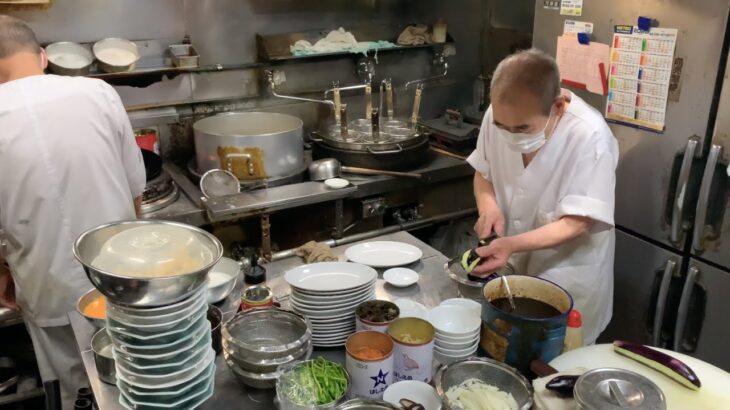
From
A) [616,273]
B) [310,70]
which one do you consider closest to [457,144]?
[310,70]

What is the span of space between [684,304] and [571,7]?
1.31 m

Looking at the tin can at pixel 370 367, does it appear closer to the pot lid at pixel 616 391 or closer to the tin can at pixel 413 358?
the tin can at pixel 413 358

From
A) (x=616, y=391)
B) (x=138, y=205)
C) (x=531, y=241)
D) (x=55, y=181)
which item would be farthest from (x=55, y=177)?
(x=616, y=391)

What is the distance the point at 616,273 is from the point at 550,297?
4.52 ft

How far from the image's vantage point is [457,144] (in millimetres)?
3420

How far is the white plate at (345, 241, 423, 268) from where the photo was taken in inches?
76.1

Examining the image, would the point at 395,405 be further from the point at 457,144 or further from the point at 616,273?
the point at 457,144

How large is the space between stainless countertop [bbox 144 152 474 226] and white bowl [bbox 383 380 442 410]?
→ 4.85ft

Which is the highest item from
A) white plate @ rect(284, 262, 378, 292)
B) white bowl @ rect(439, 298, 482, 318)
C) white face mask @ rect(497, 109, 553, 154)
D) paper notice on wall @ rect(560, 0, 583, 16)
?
paper notice on wall @ rect(560, 0, 583, 16)

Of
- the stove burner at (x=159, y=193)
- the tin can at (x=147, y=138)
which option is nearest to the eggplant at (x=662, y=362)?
the stove burner at (x=159, y=193)

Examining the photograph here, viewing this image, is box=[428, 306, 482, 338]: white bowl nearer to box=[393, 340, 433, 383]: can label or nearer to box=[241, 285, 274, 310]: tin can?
box=[393, 340, 433, 383]: can label

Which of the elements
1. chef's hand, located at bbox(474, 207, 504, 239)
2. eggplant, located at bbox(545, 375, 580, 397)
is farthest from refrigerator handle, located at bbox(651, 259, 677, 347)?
eggplant, located at bbox(545, 375, 580, 397)

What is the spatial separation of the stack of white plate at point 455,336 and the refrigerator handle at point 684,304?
124 cm

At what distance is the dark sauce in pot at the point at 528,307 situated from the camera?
1.43m
